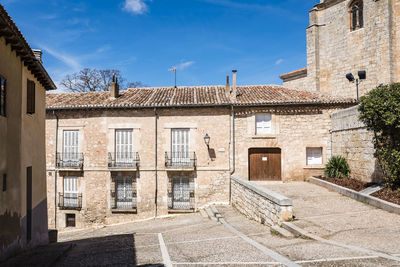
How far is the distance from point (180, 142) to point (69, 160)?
240 inches

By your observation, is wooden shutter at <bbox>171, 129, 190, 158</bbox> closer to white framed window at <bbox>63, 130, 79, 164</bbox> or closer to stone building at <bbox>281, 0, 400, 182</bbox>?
white framed window at <bbox>63, 130, 79, 164</bbox>

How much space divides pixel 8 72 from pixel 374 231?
9572 mm

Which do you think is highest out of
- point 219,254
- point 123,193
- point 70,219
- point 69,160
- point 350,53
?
point 350,53

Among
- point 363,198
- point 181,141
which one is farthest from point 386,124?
point 181,141

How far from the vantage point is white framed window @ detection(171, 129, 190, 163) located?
16656mm

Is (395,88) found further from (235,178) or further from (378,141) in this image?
(235,178)

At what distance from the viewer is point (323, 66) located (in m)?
22.5

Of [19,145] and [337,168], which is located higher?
[19,145]

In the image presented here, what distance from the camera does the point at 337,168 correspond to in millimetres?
14602

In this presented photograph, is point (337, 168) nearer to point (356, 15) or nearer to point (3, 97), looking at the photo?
point (356, 15)

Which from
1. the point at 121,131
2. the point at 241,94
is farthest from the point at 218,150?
the point at 121,131

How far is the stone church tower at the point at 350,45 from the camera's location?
59.5 ft

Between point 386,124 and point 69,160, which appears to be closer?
point 386,124

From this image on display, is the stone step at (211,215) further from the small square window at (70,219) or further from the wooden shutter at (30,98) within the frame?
the small square window at (70,219)
